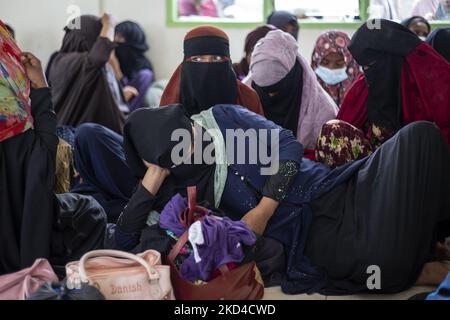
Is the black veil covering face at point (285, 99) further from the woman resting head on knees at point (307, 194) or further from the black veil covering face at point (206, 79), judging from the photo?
the woman resting head on knees at point (307, 194)

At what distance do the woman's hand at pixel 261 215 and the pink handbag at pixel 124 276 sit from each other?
38 centimetres

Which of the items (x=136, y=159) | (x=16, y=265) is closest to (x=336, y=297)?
(x=136, y=159)

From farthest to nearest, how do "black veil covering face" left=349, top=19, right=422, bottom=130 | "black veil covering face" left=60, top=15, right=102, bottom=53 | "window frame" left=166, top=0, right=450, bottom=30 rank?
"window frame" left=166, top=0, right=450, bottom=30
"black veil covering face" left=60, top=15, right=102, bottom=53
"black veil covering face" left=349, top=19, right=422, bottom=130

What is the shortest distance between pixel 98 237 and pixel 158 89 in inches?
117

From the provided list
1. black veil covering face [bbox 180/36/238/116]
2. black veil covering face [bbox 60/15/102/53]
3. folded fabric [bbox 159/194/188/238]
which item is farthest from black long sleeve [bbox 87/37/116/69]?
folded fabric [bbox 159/194/188/238]

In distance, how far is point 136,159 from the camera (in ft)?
6.98

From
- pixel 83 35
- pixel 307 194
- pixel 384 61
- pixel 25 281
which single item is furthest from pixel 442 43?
pixel 83 35

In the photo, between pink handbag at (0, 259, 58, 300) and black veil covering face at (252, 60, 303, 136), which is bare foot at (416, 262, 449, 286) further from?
pink handbag at (0, 259, 58, 300)

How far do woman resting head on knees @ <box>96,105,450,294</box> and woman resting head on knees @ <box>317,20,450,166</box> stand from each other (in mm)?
301

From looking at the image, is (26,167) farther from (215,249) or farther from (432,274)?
(432,274)

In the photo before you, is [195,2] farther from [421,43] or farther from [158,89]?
[421,43]

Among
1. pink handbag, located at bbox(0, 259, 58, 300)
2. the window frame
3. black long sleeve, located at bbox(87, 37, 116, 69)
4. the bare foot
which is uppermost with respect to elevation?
the window frame

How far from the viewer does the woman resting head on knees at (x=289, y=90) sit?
292 cm

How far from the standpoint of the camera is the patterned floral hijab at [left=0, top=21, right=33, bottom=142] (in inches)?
77.9
